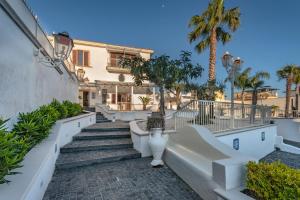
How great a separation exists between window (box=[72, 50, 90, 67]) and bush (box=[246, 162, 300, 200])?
17.9 meters

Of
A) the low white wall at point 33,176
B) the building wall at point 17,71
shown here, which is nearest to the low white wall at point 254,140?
the low white wall at point 33,176

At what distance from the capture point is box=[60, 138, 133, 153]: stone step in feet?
18.4

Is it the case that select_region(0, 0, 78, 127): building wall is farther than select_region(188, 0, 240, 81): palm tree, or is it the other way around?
select_region(188, 0, 240, 81): palm tree

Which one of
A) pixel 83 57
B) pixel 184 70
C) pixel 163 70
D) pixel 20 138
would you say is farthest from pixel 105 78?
pixel 20 138

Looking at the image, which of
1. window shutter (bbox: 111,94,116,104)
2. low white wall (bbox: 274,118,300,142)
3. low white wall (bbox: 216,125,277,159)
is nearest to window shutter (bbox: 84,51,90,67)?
window shutter (bbox: 111,94,116,104)

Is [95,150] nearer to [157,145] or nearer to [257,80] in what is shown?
[157,145]

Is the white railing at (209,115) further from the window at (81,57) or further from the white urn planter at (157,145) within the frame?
the window at (81,57)

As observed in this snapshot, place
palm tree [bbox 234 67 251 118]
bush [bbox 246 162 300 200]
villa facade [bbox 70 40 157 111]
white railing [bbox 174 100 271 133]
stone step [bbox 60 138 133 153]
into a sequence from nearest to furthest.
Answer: bush [bbox 246 162 300 200], stone step [bbox 60 138 133 153], white railing [bbox 174 100 271 133], villa facade [bbox 70 40 157 111], palm tree [bbox 234 67 251 118]

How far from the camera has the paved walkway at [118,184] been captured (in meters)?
3.44

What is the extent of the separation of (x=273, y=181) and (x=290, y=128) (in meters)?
15.1

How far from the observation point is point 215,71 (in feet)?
39.7

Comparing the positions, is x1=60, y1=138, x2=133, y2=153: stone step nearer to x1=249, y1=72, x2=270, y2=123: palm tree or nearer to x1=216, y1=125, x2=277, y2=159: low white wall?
x1=216, y1=125, x2=277, y2=159: low white wall

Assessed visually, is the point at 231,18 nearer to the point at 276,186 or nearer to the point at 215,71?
the point at 215,71

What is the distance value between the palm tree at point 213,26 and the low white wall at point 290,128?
Answer: 7.84 m
